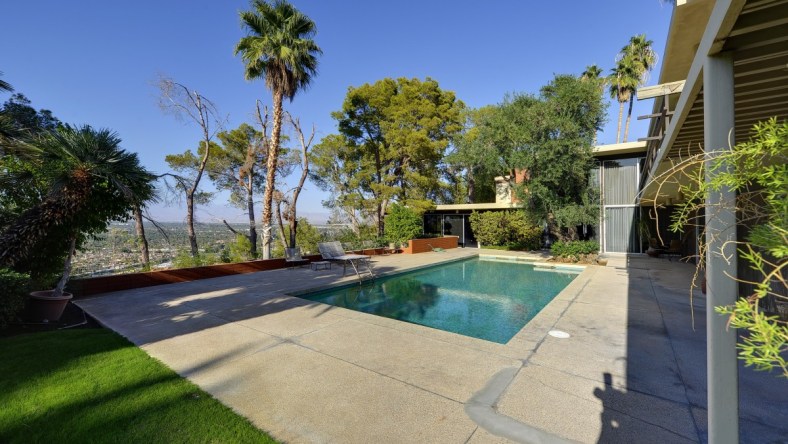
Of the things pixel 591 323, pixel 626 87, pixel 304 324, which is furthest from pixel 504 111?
pixel 626 87

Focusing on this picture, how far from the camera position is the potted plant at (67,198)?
5.70 metres

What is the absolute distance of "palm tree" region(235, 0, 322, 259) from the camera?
12797 millimetres

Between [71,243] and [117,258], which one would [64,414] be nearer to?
[71,243]

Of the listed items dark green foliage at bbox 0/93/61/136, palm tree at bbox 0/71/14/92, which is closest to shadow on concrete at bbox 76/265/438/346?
palm tree at bbox 0/71/14/92

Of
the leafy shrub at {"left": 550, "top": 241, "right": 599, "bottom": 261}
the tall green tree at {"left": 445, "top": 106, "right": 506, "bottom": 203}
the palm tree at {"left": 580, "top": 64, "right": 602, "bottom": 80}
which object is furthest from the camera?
the palm tree at {"left": 580, "top": 64, "right": 602, "bottom": 80}

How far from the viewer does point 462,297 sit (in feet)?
31.0

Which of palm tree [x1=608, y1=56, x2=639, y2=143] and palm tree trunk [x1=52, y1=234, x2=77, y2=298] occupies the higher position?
palm tree [x1=608, y1=56, x2=639, y2=143]

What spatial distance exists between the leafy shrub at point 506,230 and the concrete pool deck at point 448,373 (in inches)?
476

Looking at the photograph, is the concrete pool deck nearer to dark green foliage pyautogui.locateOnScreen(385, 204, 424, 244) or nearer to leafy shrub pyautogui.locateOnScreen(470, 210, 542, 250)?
dark green foliage pyautogui.locateOnScreen(385, 204, 424, 244)

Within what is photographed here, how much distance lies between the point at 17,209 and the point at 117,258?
5.47 m

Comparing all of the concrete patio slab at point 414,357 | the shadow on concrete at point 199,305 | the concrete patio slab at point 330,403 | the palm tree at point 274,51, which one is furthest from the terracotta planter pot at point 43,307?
the palm tree at point 274,51

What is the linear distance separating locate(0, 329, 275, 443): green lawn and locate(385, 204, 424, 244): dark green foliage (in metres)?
14.2

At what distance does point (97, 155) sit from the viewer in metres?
5.99

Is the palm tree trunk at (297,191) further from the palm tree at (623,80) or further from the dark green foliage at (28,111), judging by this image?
the palm tree at (623,80)
